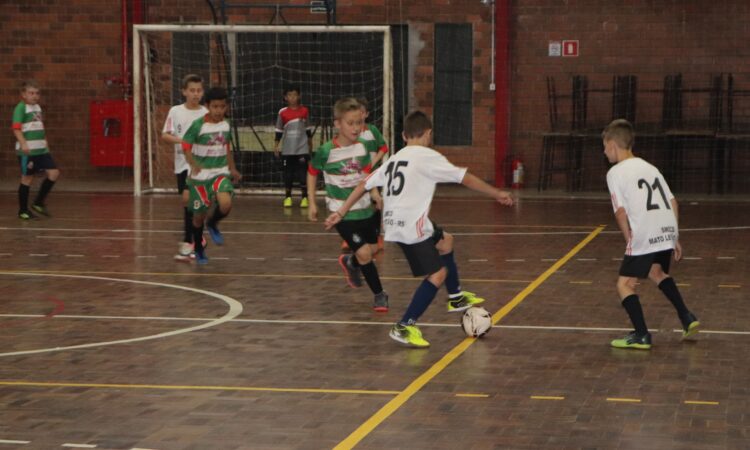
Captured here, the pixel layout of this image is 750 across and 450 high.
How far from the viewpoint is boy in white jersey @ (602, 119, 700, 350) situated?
8859 millimetres

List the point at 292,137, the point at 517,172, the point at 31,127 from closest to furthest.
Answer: the point at 31,127 < the point at 292,137 < the point at 517,172

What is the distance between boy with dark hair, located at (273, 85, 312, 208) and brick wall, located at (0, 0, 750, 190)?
161 inches

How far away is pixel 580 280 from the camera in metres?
12.4

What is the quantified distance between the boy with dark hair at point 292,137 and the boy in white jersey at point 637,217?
38.5 feet

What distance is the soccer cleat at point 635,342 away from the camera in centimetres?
892

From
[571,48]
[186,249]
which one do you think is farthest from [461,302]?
[571,48]

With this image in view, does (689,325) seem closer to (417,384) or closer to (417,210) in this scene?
(417,210)

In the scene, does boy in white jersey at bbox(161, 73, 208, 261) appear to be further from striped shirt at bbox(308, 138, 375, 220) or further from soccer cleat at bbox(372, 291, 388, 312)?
soccer cleat at bbox(372, 291, 388, 312)

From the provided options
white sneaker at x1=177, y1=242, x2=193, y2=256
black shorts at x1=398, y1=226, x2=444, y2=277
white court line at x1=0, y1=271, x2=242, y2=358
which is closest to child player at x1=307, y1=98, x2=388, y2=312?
white court line at x1=0, y1=271, x2=242, y2=358

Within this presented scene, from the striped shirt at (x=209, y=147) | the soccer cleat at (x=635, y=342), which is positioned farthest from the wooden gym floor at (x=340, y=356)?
the striped shirt at (x=209, y=147)

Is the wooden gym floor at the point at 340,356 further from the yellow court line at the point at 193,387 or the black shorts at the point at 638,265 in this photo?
the black shorts at the point at 638,265

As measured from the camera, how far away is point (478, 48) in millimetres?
24094

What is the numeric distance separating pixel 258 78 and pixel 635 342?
53.3 ft

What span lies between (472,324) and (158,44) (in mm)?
16494
